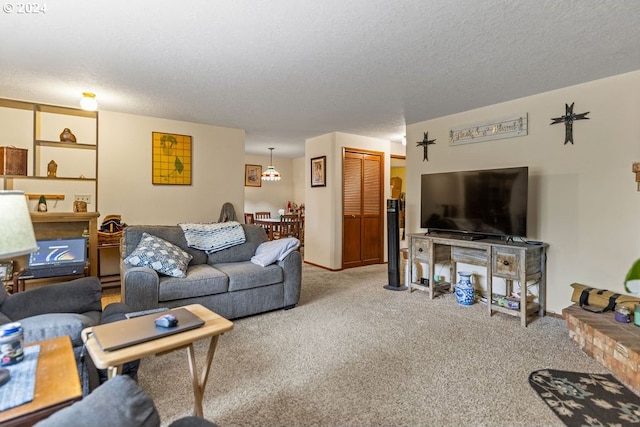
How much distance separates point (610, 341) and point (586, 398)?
0.53 metres

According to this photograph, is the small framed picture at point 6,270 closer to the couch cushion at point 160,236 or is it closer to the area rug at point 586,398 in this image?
the couch cushion at point 160,236

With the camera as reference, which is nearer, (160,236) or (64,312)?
(64,312)

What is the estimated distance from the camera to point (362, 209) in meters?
5.66

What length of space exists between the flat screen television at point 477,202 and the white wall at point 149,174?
2.92 metres

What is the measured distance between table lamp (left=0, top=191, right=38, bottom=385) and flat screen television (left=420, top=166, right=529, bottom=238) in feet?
11.8

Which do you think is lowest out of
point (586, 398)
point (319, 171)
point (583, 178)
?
point (586, 398)

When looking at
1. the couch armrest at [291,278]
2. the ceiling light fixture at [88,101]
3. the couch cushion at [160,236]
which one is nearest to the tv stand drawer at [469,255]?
the couch armrest at [291,278]

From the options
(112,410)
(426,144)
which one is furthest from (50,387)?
(426,144)

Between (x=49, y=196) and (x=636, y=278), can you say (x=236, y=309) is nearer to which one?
(x=49, y=196)

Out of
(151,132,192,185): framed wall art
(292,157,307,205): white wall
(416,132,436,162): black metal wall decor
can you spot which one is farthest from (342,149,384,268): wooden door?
(292,157,307,205): white wall

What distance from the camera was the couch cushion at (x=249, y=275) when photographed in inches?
121

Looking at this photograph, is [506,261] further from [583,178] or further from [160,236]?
[160,236]

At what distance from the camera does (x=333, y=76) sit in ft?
9.53

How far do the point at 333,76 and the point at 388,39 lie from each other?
0.74m
